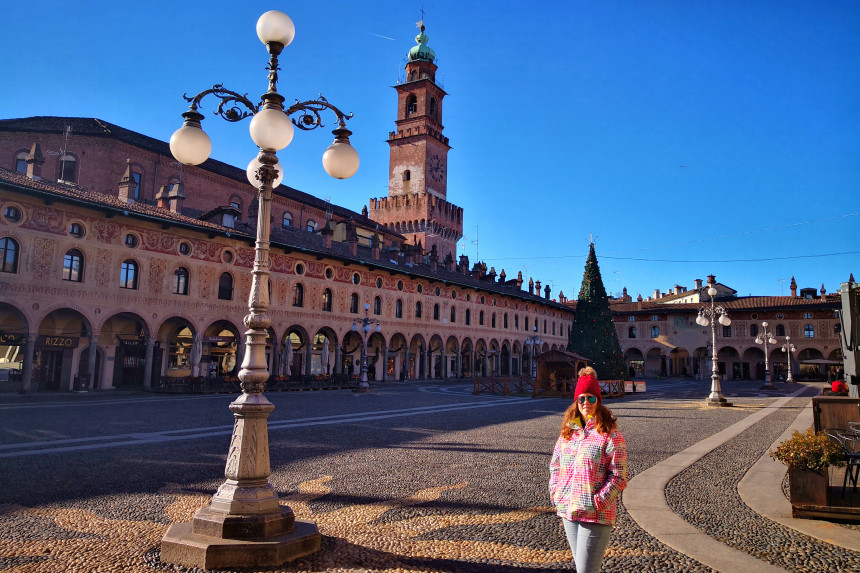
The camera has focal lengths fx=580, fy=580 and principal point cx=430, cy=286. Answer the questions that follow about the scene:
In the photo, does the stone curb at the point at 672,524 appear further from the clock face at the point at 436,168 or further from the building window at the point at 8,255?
the clock face at the point at 436,168

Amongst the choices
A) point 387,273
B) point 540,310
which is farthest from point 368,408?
point 540,310

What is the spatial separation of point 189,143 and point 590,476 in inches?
188

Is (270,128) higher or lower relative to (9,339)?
higher

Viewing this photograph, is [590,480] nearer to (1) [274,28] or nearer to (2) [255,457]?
(2) [255,457]

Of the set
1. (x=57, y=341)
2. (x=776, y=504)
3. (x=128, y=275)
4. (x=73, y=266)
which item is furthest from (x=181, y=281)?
(x=776, y=504)

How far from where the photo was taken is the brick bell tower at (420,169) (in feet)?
215

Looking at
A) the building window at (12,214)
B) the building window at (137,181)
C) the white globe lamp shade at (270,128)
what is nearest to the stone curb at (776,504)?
the white globe lamp shade at (270,128)

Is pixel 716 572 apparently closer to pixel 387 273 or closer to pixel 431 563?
pixel 431 563

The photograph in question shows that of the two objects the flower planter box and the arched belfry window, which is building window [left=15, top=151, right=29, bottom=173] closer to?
the flower planter box

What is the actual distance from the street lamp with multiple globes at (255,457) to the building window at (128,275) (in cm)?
2341

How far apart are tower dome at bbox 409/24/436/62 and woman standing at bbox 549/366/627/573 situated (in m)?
71.8

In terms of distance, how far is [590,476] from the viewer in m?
3.52

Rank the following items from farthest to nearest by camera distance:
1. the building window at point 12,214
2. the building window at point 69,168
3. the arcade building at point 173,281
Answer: the building window at point 69,168 → the arcade building at point 173,281 → the building window at point 12,214

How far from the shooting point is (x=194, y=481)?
767 centimetres
